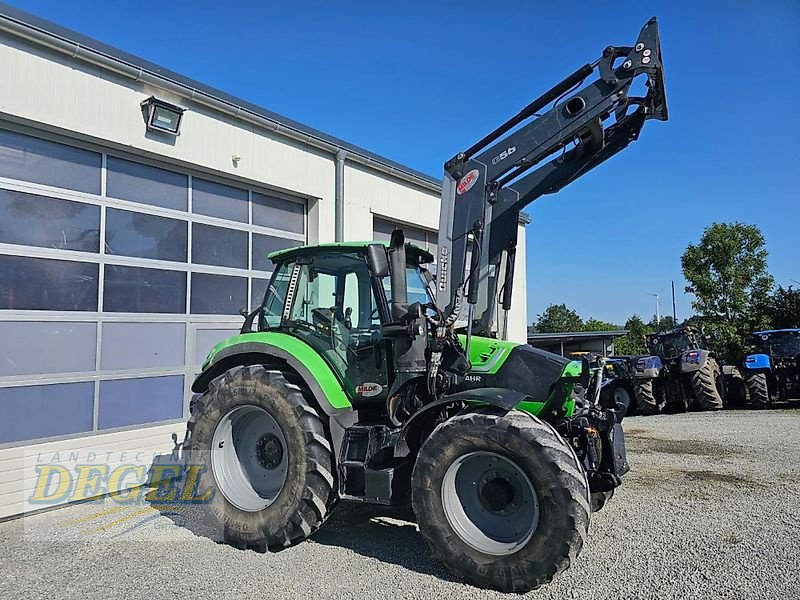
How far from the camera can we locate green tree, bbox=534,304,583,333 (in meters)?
58.7

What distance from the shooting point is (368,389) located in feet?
17.2

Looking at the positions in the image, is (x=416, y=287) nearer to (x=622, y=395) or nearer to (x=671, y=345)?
(x=622, y=395)

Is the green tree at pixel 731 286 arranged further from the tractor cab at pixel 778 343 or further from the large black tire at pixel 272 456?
the large black tire at pixel 272 456

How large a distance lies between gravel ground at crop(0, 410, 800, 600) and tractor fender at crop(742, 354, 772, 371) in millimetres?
8749

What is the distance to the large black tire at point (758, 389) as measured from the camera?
14438 mm

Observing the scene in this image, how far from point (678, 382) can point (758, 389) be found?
1.82 metres

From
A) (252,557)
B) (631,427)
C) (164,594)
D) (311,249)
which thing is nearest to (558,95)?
(311,249)

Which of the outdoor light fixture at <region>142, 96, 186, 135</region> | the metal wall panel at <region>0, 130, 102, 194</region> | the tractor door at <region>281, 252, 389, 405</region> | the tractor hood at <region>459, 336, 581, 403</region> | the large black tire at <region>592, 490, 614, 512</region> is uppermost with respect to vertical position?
the outdoor light fixture at <region>142, 96, 186, 135</region>

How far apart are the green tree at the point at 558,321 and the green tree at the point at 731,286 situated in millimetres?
32711

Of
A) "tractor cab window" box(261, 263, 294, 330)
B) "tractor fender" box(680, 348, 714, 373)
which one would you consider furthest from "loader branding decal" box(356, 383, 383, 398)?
"tractor fender" box(680, 348, 714, 373)

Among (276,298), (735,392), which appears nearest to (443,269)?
(276,298)

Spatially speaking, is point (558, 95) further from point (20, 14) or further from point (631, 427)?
point (631, 427)

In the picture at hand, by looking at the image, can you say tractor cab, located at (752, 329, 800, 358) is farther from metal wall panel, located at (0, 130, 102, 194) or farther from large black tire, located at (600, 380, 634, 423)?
metal wall panel, located at (0, 130, 102, 194)

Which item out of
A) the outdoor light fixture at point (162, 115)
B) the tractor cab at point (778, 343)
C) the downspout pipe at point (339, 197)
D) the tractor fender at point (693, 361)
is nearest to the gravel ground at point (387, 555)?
the outdoor light fixture at point (162, 115)
